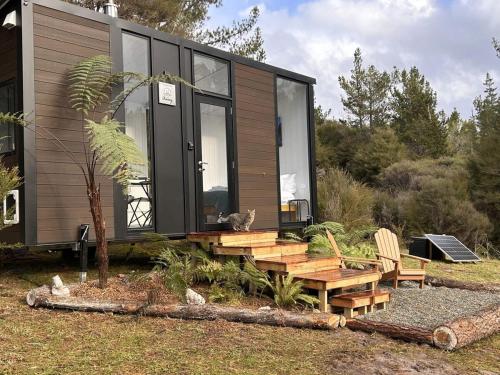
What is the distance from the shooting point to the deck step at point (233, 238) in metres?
5.97

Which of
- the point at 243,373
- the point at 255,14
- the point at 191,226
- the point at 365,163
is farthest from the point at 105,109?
the point at 365,163

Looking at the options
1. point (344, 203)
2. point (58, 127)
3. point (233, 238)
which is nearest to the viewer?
point (58, 127)

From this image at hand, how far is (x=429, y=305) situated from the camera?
5586mm

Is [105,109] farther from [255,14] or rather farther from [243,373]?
[255,14]

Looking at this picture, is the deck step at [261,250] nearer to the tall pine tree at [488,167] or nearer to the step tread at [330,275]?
the step tread at [330,275]

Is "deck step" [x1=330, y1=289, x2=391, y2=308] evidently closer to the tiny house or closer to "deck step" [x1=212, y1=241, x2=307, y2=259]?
"deck step" [x1=212, y1=241, x2=307, y2=259]

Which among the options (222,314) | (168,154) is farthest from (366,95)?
(222,314)

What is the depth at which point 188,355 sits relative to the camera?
3568mm

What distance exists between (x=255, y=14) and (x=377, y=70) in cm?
1265

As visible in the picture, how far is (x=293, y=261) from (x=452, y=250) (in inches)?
200

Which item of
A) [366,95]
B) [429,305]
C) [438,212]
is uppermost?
[366,95]

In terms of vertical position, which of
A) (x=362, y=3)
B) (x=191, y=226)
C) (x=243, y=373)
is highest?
(x=362, y=3)

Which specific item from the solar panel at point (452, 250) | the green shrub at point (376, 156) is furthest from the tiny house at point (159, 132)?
the green shrub at point (376, 156)

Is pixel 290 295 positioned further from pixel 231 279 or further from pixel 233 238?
pixel 233 238
